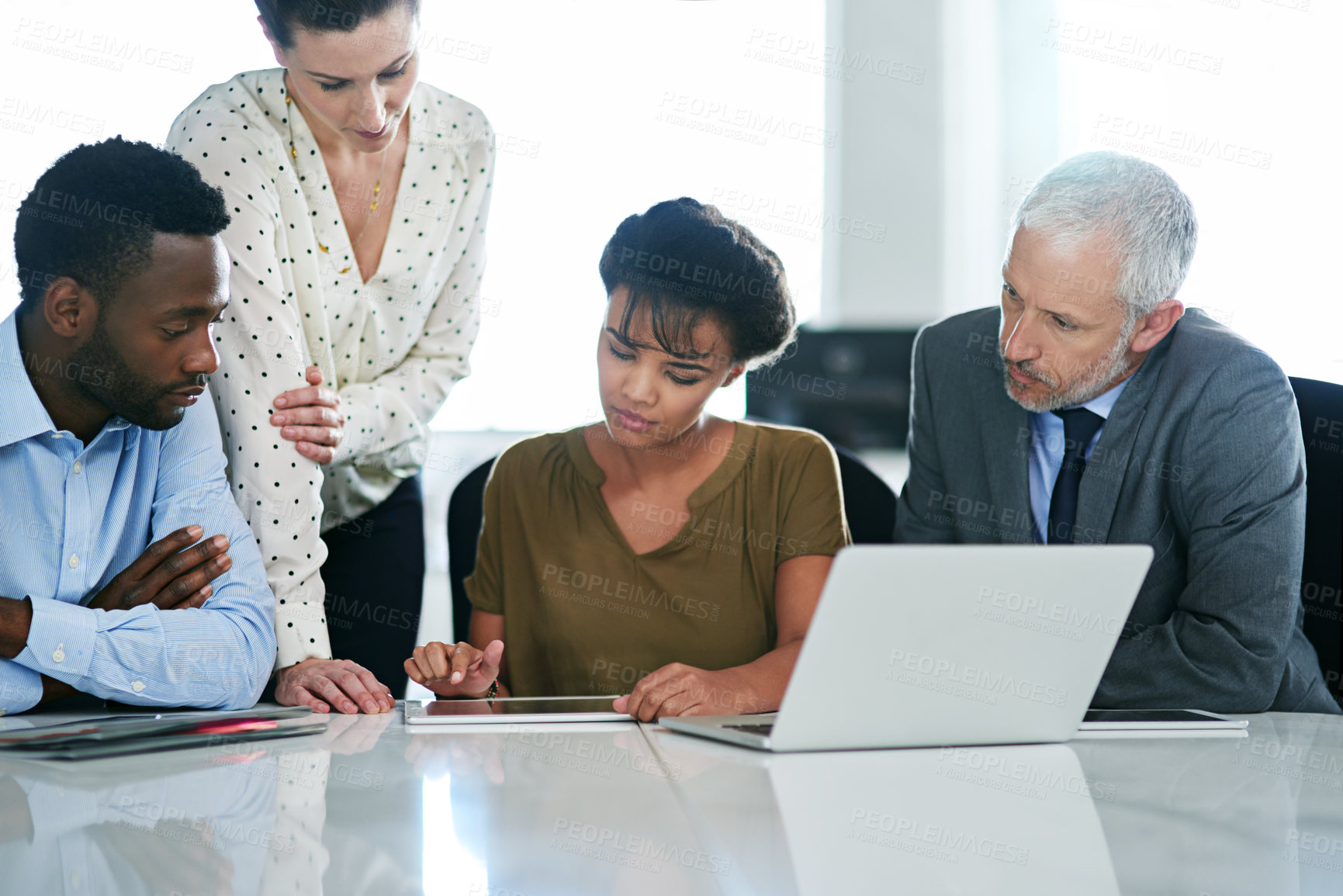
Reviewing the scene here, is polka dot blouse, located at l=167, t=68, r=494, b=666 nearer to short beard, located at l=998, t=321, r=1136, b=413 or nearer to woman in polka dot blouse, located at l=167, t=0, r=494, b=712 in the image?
woman in polka dot blouse, located at l=167, t=0, r=494, b=712

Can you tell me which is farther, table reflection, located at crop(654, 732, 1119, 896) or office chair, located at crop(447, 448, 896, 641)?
office chair, located at crop(447, 448, 896, 641)

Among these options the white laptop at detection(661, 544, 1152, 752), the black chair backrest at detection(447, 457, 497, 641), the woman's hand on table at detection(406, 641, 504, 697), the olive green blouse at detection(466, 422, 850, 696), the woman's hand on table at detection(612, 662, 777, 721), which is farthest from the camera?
the black chair backrest at detection(447, 457, 497, 641)

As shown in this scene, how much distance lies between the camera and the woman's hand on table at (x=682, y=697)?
121 centimetres

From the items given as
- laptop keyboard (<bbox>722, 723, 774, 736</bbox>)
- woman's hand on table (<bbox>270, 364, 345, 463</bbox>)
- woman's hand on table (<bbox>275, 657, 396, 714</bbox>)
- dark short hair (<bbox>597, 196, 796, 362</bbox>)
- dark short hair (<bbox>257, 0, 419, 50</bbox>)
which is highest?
dark short hair (<bbox>257, 0, 419, 50</bbox>)

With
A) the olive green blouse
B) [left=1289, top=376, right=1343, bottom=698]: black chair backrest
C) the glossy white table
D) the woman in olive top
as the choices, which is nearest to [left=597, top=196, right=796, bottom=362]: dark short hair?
the woman in olive top

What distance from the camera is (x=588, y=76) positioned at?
3760 millimetres

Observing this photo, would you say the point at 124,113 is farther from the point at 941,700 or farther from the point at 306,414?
the point at 941,700

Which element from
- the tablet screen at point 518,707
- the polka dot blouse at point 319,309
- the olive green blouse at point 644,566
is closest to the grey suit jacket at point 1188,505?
the olive green blouse at point 644,566

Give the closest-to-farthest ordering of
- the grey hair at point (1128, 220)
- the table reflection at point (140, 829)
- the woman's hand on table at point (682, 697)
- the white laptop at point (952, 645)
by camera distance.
Result: the table reflection at point (140, 829) → the white laptop at point (952, 645) → the woman's hand on table at point (682, 697) → the grey hair at point (1128, 220)

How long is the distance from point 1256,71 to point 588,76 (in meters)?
2.15

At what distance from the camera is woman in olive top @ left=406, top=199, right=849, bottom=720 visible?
1.61 m

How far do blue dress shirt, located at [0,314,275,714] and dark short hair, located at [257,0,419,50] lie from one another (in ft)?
1.64

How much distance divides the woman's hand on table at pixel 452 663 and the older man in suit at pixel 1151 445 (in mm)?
765

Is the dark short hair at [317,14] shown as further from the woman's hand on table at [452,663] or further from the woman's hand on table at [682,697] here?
the woman's hand on table at [682,697]
